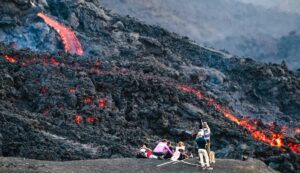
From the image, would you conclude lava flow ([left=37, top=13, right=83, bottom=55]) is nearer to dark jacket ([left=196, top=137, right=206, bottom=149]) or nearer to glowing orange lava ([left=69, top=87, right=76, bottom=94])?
glowing orange lava ([left=69, top=87, right=76, bottom=94])

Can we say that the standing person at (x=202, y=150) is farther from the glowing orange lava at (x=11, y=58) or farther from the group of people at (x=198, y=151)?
the glowing orange lava at (x=11, y=58)

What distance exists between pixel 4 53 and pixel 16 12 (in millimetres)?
20899

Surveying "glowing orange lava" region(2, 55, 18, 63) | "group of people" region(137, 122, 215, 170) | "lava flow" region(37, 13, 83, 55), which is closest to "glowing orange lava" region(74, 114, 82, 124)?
"glowing orange lava" region(2, 55, 18, 63)

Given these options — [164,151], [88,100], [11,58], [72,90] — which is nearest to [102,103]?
[88,100]

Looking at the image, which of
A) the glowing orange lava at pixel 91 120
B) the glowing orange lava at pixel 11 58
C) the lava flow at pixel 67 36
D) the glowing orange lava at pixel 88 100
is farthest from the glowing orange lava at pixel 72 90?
the lava flow at pixel 67 36

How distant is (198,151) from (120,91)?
29825 millimetres

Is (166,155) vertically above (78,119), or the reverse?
(166,155)

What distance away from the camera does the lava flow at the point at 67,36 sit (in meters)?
77.9

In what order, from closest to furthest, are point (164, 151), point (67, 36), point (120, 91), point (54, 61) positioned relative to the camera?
point (164, 151) → point (120, 91) → point (54, 61) → point (67, 36)

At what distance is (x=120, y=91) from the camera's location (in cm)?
5734

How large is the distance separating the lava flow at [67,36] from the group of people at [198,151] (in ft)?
159

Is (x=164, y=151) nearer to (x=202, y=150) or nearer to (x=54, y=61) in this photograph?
(x=202, y=150)

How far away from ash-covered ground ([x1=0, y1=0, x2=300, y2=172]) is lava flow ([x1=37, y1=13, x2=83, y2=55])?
956 mm

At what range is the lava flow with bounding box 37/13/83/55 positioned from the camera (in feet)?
255
